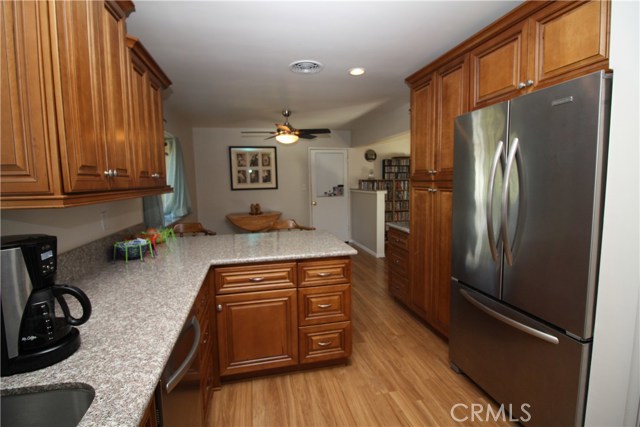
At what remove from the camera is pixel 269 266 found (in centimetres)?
200

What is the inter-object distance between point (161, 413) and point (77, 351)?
1.05ft

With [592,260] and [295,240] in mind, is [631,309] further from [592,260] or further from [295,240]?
[295,240]

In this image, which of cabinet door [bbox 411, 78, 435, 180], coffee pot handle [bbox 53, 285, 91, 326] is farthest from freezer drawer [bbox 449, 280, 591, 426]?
coffee pot handle [bbox 53, 285, 91, 326]

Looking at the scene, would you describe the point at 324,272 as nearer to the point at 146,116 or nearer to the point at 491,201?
the point at 491,201

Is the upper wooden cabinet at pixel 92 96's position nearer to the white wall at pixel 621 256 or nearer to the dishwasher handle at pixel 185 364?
the dishwasher handle at pixel 185 364

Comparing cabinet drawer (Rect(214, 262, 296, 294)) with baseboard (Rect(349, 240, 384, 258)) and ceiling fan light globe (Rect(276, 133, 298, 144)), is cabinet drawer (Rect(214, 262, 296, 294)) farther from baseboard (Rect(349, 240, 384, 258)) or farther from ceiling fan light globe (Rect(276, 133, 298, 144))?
baseboard (Rect(349, 240, 384, 258))

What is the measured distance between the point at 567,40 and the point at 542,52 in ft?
0.44

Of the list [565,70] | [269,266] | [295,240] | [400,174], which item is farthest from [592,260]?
[400,174]

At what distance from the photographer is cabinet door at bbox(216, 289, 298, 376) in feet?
6.49

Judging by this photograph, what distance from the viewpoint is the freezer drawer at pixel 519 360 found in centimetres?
136

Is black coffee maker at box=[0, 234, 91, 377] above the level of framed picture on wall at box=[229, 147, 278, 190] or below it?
below

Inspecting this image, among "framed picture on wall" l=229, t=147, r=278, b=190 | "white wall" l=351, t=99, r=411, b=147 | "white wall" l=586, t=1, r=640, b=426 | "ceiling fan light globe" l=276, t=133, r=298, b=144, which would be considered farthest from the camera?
"framed picture on wall" l=229, t=147, r=278, b=190

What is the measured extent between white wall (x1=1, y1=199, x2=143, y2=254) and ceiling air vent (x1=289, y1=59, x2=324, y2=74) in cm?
174

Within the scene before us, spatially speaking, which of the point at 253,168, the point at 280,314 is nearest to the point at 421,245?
the point at 280,314
